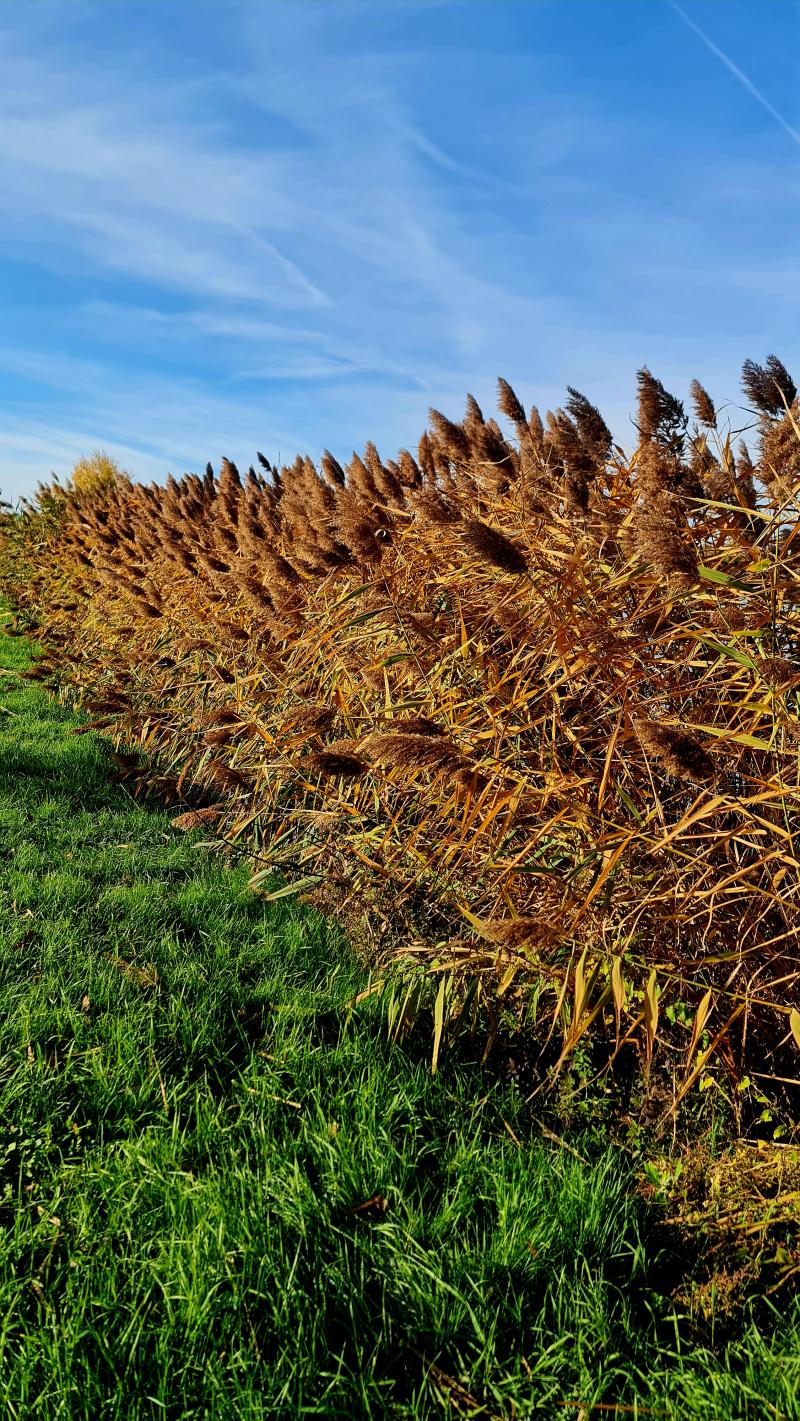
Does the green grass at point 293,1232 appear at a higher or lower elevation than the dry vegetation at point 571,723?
lower

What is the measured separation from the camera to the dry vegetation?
87.6 inches

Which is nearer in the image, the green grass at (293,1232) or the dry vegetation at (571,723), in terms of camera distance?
the green grass at (293,1232)

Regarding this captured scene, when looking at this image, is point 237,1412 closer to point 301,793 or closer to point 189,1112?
point 189,1112

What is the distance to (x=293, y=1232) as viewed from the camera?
191cm

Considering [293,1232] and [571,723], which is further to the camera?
[571,723]

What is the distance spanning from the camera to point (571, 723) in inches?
109

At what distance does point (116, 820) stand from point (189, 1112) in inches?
103

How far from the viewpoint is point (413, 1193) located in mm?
2010

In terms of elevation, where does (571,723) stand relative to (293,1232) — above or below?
above

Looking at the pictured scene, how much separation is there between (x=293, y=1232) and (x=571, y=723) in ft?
4.86

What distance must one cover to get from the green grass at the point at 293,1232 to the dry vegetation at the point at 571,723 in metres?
0.31

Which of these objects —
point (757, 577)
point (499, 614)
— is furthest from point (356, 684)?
point (757, 577)

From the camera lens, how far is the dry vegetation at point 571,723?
2.22m

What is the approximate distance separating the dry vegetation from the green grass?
31 centimetres
